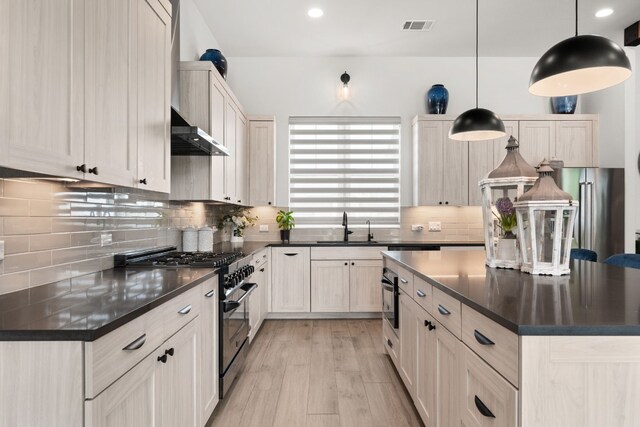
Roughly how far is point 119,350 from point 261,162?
12.6ft

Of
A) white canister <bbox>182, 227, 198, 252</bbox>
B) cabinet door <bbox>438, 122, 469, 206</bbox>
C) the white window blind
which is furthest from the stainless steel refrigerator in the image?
white canister <bbox>182, 227, 198, 252</bbox>

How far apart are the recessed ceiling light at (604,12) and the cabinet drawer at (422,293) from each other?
3779 mm

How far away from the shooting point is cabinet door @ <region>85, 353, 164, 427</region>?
3.54 ft

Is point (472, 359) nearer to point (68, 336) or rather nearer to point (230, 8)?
point (68, 336)

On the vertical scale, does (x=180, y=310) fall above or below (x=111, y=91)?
below

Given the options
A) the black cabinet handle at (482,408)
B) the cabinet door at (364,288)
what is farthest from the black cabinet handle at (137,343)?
the cabinet door at (364,288)

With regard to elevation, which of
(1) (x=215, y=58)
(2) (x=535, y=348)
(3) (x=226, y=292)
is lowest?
(3) (x=226, y=292)

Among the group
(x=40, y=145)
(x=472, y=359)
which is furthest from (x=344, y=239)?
(x=40, y=145)

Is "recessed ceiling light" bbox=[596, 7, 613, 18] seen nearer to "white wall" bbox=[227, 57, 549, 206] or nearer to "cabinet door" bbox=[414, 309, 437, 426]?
"white wall" bbox=[227, 57, 549, 206]

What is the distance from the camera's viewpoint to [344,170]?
520cm

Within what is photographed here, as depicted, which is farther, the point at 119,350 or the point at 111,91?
the point at 111,91

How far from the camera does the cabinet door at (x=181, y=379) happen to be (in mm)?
1583

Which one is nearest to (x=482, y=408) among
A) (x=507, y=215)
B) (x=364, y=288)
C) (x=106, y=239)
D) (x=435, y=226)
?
(x=507, y=215)

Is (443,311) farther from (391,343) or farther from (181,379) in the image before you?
(391,343)
